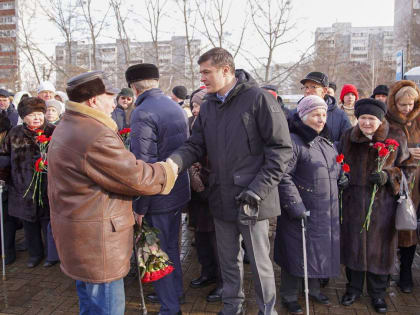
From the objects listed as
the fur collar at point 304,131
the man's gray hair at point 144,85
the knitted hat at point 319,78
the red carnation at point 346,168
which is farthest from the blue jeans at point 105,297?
the knitted hat at point 319,78

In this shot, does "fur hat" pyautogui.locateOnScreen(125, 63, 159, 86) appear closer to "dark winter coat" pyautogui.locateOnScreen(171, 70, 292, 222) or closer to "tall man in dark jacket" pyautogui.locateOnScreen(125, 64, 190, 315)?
"tall man in dark jacket" pyautogui.locateOnScreen(125, 64, 190, 315)

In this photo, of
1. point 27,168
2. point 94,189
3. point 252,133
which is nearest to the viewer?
point 94,189

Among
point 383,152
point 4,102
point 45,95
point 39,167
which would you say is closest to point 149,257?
point 39,167

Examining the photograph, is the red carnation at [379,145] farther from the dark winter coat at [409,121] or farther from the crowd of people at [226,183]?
the dark winter coat at [409,121]

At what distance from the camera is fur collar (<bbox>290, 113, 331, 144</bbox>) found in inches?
127

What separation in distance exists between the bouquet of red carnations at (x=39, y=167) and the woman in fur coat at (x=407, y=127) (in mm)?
3936

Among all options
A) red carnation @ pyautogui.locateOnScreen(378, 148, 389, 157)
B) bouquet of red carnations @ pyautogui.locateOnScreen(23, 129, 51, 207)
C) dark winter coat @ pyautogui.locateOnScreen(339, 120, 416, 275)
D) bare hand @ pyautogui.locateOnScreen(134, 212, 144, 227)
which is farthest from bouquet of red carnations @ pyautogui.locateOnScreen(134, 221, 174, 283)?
red carnation @ pyautogui.locateOnScreen(378, 148, 389, 157)

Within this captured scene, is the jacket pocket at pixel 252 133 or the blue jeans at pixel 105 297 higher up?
the jacket pocket at pixel 252 133

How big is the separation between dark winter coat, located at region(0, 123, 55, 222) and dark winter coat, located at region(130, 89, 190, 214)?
196 centimetres

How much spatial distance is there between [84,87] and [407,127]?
3.50m

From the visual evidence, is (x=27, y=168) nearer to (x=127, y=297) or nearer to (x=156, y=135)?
(x=127, y=297)

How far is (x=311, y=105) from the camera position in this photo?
3273 mm

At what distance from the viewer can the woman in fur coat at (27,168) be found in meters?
4.38

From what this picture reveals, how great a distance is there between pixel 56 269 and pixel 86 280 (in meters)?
2.55
